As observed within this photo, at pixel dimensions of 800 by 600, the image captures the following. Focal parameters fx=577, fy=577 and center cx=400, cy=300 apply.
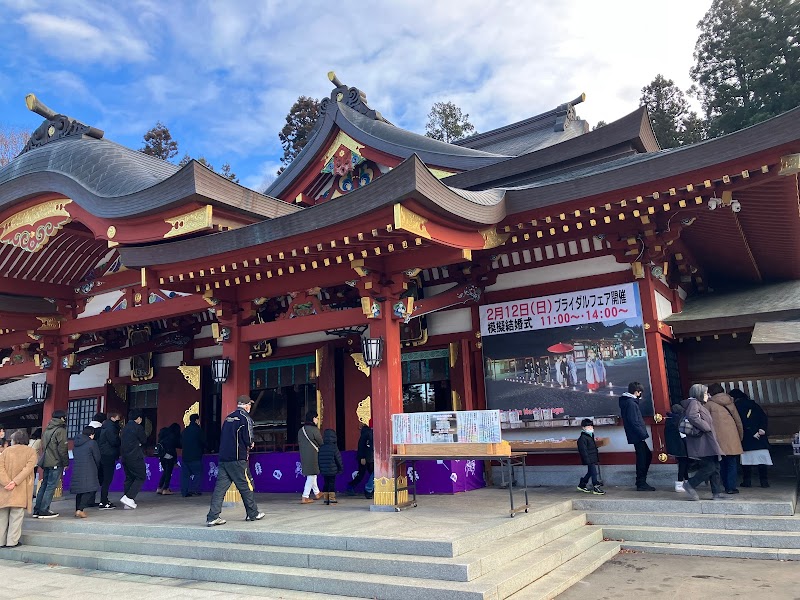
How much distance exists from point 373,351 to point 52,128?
28.4 ft

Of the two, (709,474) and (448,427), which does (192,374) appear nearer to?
(448,427)

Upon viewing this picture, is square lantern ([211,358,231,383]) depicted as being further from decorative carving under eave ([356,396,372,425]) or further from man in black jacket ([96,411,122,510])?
decorative carving under eave ([356,396,372,425])

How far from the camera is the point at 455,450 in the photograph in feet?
23.9

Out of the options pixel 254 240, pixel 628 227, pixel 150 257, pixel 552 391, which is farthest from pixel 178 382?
pixel 628 227

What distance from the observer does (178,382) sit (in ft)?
44.8

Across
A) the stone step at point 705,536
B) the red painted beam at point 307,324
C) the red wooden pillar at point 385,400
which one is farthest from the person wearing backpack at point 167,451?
the stone step at point 705,536

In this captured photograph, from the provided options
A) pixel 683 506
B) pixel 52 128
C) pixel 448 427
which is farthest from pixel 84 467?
pixel 683 506

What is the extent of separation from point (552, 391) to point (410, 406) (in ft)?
10.2

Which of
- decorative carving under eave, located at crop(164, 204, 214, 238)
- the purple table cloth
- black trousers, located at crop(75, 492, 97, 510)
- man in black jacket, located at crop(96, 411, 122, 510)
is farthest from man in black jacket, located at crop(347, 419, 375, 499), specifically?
black trousers, located at crop(75, 492, 97, 510)

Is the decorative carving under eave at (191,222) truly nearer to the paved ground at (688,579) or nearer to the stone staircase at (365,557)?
the stone staircase at (365,557)

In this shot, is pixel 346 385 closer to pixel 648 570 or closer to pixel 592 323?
pixel 592 323

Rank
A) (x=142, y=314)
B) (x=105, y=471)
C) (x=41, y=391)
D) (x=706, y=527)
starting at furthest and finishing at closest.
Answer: (x=41, y=391)
(x=142, y=314)
(x=105, y=471)
(x=706, y=527)

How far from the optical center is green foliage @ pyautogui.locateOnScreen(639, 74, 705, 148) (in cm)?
2914

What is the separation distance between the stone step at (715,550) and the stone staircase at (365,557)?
31cm
